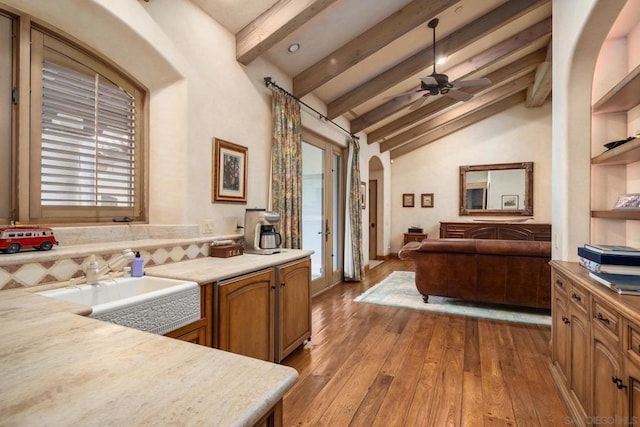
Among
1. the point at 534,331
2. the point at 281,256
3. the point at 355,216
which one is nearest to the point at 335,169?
the point at 355,216

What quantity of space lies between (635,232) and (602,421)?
1.25 metres

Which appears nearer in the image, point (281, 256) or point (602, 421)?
point (602, 421)

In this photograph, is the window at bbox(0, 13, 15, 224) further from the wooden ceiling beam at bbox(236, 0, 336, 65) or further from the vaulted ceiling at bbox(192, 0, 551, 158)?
the wooden ceiling beam at bbox(236, 0, 336, 65)

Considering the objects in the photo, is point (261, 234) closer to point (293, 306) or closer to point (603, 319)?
point (293, 306)

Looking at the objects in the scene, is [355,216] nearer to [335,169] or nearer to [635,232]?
[335,169]

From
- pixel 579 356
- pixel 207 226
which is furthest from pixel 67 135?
pixel 579 356

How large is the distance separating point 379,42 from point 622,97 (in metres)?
2.17

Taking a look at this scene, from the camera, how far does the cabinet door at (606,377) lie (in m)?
1.26

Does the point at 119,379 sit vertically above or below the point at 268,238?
below

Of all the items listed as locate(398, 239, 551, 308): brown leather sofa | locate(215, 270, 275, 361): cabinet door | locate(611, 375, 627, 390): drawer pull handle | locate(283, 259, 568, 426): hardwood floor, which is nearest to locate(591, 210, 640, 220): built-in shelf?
locate(611, 375, 627, 390): drawer pull handle

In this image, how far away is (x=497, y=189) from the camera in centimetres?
734

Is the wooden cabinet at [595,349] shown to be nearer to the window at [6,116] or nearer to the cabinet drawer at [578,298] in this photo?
the cabinet drawer at [578,298]

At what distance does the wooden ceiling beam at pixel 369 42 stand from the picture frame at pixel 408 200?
5.21m

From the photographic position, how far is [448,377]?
2.29m
